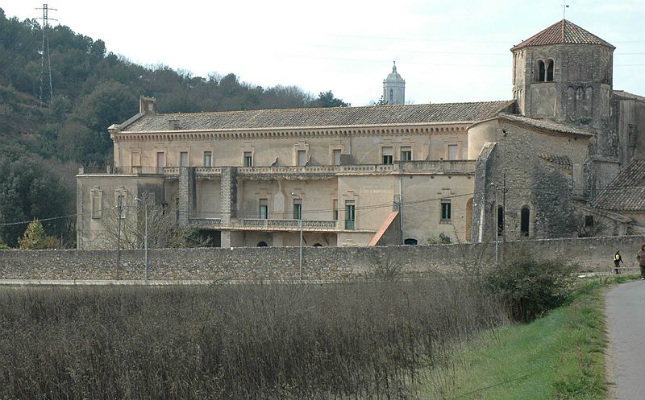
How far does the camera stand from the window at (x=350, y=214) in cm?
4597

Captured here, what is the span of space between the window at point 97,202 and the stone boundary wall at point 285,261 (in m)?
9.07

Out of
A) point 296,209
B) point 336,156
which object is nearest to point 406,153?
point 336,156

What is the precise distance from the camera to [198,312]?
27.8 metres

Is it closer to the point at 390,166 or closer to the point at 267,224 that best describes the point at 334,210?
the point at 267,224

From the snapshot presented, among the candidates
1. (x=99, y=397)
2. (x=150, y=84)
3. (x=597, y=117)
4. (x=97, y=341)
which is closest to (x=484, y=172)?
(x=597, y=117)

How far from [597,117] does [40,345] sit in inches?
1093

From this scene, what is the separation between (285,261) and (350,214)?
6.87 metres

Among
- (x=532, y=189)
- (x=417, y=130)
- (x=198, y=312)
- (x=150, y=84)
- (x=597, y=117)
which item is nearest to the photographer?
(x=198, y=312)

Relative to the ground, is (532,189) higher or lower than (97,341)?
higher

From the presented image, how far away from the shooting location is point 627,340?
18.4 m

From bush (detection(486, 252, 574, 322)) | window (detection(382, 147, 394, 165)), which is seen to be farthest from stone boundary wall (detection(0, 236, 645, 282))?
window (detection(382, 147, 394, 165))

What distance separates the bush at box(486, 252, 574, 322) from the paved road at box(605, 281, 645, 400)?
3.98ft

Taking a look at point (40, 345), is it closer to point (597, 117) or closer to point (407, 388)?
point (407, 388)

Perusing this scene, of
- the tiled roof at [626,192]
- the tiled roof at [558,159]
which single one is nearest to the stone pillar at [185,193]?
the tiled roof at [558,159]
